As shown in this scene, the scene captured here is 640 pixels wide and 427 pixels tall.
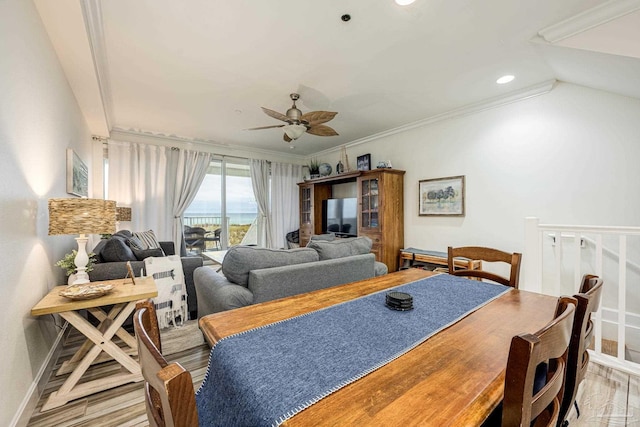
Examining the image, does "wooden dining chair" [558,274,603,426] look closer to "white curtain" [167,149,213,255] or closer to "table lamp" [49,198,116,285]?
"table lamp" [49,198,116,285]

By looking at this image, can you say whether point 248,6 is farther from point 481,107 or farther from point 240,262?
point 481,107

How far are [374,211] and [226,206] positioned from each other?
3.08 metres

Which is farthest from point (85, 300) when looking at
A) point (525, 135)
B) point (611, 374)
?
point (525, 135)

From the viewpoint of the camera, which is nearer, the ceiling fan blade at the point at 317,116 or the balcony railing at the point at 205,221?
the ceiling fan blade at the point at 317,116

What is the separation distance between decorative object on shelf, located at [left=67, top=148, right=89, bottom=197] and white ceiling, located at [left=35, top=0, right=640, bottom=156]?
732mm

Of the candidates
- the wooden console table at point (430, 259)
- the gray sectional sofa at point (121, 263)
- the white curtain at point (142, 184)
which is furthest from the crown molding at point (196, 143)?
the wooden console table at point (430, 259)

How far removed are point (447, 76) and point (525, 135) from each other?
1230 millimetres

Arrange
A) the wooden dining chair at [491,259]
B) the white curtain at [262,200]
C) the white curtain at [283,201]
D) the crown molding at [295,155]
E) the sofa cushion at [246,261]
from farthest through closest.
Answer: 1. the white curtain at [283,201]
2. the white curtain at [262,200]
3. the crown molding at [295,155]
4. the sofa cushion at [246,261]
5. the wooden dining chair at [491,259]

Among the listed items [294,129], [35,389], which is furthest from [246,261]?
[294,129]

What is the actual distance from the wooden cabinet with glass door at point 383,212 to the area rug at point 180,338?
265 cm

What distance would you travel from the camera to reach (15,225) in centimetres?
142

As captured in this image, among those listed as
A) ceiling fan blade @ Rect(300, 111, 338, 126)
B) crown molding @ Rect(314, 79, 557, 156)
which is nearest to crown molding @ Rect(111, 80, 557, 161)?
crown molding @ Rect(314, 79, 557, 156)

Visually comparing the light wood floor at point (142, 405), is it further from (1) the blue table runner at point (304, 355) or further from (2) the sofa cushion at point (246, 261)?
(1) the blue table runner at point (304, 355)

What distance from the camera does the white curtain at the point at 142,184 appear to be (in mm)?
4344
